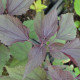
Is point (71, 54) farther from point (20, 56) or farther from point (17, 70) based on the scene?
point (20, 56)

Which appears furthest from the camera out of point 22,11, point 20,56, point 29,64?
point 20,56

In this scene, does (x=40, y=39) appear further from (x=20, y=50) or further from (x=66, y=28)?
(x=20, y=50)

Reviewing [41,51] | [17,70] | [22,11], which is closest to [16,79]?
[17,70]

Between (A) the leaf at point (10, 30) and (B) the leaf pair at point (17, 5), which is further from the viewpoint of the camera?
(B) the leaf pair at point (17, 5)

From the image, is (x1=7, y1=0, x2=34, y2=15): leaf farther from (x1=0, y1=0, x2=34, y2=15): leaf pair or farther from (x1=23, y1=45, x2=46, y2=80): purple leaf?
(x1=23, y1=45, x2=46, y2=80): purple leaf

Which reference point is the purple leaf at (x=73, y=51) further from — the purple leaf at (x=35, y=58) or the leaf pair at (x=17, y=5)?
the leaf pair at (x=17, y=5)

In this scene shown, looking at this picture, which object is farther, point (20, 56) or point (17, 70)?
point (20, 56)

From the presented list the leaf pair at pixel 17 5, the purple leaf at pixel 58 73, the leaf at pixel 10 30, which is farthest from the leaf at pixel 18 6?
the purple leaf at pixel 58 73
